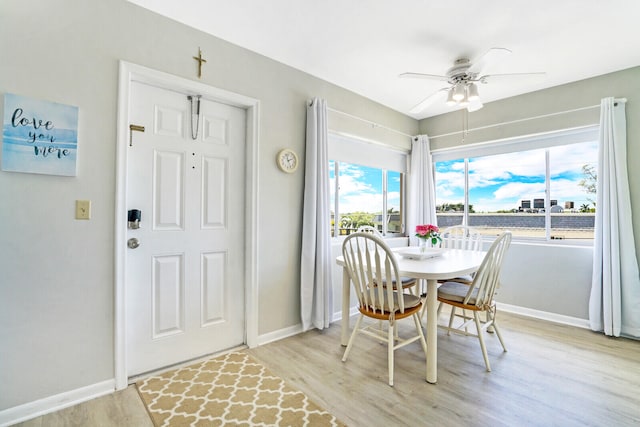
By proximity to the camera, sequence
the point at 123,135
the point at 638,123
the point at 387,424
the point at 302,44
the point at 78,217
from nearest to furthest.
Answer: the point at 387,424 < the point at 78,217 < the point at 123,135 < the point at 302,44 < the point at 638,123

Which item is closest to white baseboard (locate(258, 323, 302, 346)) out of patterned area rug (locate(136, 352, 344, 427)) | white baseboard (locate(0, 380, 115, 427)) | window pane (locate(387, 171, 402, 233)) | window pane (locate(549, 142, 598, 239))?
patterned area rug (locate(136, 352, 344, 427))

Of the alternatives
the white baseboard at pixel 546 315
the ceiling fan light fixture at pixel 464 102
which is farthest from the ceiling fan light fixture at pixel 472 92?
the white baseboard at pixel 546 315

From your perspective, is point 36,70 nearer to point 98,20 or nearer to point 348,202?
point 98,20

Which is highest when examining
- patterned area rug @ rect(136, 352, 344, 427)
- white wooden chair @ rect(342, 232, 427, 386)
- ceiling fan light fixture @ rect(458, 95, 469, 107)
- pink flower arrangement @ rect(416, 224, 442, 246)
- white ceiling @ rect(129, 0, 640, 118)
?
white ceiling @ rect(129, 0, 640, 118)

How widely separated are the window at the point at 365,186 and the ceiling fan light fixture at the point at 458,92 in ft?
4.07

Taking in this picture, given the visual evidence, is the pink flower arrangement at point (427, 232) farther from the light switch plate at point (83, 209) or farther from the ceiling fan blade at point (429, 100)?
the light switch plate at point (83, 209)

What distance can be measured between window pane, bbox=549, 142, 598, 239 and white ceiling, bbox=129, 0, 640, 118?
2.56ft

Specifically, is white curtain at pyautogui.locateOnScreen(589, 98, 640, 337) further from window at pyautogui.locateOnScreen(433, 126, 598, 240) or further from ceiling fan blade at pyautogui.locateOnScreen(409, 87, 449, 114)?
ceiling fan blade at pyautogui.locateOnScreen(409, 87, 449, 114)

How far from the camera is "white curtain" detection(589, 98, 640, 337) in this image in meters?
2.72

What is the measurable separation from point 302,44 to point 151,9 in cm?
110

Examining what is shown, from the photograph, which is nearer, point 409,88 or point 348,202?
point 409,88

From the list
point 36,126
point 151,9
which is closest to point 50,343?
point 36,126

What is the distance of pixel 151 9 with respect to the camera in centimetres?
203

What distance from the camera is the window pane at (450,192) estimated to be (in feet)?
13.7
